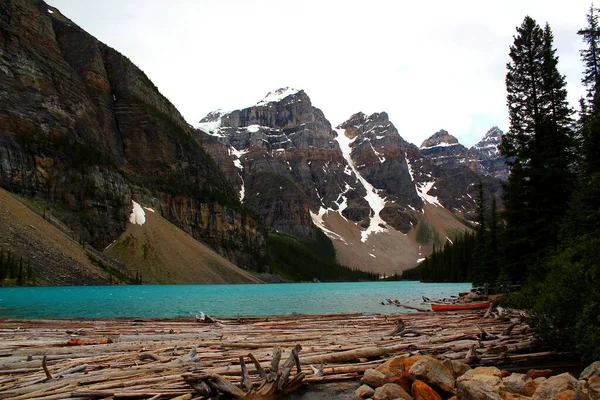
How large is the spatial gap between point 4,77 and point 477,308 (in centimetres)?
16202

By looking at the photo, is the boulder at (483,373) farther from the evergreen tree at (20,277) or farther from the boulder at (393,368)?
the evergreen tree at (20,277)

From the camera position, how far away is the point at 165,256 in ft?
451

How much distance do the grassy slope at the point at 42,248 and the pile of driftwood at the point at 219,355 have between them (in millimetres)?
81323

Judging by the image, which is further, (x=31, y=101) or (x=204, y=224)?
(x=204, y=224)

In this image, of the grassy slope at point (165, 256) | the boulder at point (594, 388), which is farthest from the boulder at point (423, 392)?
the grassy slope at point (165, 256)

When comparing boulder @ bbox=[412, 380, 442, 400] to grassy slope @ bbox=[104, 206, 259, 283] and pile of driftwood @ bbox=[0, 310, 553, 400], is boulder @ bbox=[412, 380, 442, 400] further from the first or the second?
grassy slope @ bbox=[104, 206, 259, 283]

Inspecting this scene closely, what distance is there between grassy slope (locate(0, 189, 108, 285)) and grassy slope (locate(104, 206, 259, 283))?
2367 centimetres

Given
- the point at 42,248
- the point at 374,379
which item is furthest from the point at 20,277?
the point at 374,379

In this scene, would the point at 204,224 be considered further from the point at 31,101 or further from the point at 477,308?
the point at 477,308

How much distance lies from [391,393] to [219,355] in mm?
5828

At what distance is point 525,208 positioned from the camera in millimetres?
30391

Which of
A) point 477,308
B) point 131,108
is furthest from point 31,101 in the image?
point 477,308

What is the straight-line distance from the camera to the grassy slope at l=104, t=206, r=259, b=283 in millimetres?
130500

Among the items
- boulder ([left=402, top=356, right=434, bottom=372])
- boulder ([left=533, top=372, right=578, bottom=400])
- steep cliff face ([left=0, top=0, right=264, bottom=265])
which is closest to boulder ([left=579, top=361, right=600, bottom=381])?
boulder ([left=533, top=372, right=578, bottom=400])
